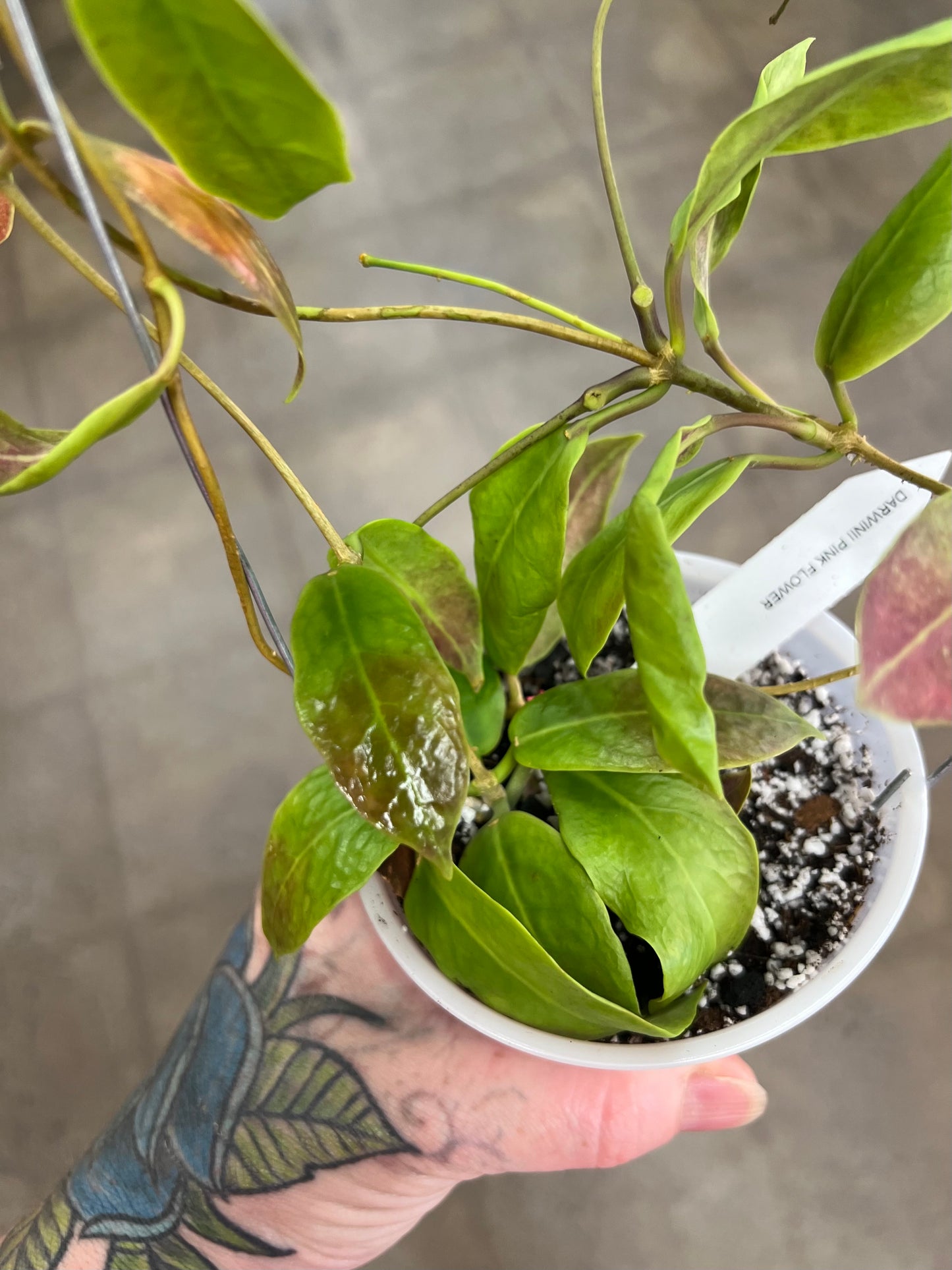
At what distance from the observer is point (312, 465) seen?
1169 mm

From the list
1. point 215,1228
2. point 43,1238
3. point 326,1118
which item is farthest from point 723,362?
point 43,1238

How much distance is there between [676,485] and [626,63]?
1.16 meters

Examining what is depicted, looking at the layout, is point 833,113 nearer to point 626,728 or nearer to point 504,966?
point 626,728

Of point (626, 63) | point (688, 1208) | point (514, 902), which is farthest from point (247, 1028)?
point (626, 63)

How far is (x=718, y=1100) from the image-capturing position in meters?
0.62

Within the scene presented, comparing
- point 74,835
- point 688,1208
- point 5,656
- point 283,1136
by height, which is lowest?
point 688,1208

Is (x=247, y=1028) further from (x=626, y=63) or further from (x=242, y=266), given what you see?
(x=626, y=63)

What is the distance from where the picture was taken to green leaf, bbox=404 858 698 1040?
0.39 meters

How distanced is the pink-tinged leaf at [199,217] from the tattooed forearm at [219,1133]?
0.55 m

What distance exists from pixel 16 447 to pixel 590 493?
1.06 ft

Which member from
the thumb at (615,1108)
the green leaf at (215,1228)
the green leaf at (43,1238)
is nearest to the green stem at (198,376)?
the thumb at (615,1108)

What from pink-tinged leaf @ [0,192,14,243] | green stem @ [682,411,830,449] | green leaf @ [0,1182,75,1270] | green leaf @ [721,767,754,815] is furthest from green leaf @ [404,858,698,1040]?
green leaf @ [0,1182,75,1270]

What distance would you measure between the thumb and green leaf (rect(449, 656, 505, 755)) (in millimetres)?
237

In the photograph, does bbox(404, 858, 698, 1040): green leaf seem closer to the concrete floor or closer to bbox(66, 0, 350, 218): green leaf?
bbox(66, 0, 350, 218): green leaf
